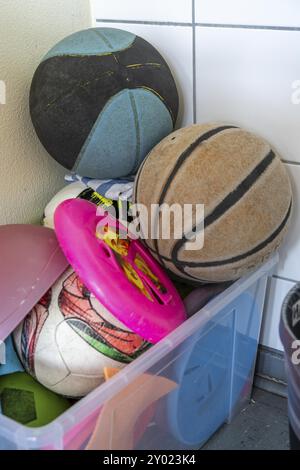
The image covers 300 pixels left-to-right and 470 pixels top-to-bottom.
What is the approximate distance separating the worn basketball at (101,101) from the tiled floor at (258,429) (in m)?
0.60

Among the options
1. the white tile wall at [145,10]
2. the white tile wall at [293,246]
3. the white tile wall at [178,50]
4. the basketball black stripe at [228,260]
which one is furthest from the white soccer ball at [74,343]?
the white tile wall at [145,10]

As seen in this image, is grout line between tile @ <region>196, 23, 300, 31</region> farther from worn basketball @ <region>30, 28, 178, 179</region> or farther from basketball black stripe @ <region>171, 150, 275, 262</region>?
basketball black stripe @ <region>171, 150, 275, 262</region>

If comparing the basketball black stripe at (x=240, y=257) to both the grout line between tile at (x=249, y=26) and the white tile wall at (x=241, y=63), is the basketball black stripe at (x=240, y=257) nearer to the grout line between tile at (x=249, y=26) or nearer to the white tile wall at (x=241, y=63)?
the white tile wall at (x=241, y=63)

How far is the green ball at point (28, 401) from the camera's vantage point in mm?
960

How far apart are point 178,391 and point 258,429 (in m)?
0.29

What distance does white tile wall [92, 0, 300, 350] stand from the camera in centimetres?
109

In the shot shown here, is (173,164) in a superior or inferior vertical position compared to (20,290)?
superior

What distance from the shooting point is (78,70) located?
1.06 m

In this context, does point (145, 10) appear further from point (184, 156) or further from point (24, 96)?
point (184, 156)

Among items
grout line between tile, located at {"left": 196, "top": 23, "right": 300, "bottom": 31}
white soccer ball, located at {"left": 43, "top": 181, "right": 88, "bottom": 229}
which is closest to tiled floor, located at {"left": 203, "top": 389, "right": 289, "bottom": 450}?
white soccer ball, located at {"left": 43, "top": 181, "right": 88, "bottom": 229}

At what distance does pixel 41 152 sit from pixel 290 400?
2.43 ft

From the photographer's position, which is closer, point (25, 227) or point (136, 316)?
point (136, 316)

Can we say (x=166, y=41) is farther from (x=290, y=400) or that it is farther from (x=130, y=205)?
(x=290, y=400)
